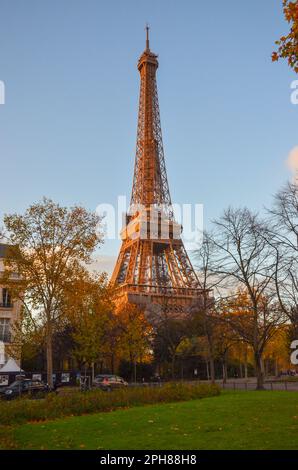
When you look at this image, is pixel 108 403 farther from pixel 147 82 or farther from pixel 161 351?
pixel 147 82

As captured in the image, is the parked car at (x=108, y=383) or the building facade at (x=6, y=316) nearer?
the parked car at (x=108, y=383)

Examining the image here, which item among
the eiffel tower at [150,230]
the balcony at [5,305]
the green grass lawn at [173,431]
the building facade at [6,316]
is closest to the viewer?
the green grass lawn at [173,431]

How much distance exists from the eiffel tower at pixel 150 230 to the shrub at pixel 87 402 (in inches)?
1741

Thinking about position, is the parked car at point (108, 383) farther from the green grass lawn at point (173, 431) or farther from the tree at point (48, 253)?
the green grass lawn at point (173, 431)

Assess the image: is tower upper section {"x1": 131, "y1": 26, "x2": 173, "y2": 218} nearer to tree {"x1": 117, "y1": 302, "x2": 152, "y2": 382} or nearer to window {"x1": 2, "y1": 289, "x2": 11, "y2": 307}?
tree {"x1": 117, "y1": 302, "x2": 152, "y2": 382}

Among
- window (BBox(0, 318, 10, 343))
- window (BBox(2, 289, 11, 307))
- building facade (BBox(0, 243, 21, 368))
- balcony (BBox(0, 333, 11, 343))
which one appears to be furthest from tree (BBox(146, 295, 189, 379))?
window (BBox(2, 289, 11, 307))

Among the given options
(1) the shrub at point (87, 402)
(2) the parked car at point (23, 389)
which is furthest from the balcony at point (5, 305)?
(1) the shrub at point (87, 402)

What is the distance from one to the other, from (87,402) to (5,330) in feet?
110

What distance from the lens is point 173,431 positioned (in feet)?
38.9

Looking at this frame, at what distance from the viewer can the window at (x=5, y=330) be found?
160ft

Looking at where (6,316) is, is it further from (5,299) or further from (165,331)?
(165,331)

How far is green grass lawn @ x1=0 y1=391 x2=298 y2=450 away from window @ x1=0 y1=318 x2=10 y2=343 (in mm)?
35764

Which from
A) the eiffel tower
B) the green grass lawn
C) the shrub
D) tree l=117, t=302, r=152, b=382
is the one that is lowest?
the shrub

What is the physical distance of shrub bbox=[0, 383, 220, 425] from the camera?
16703 mm
